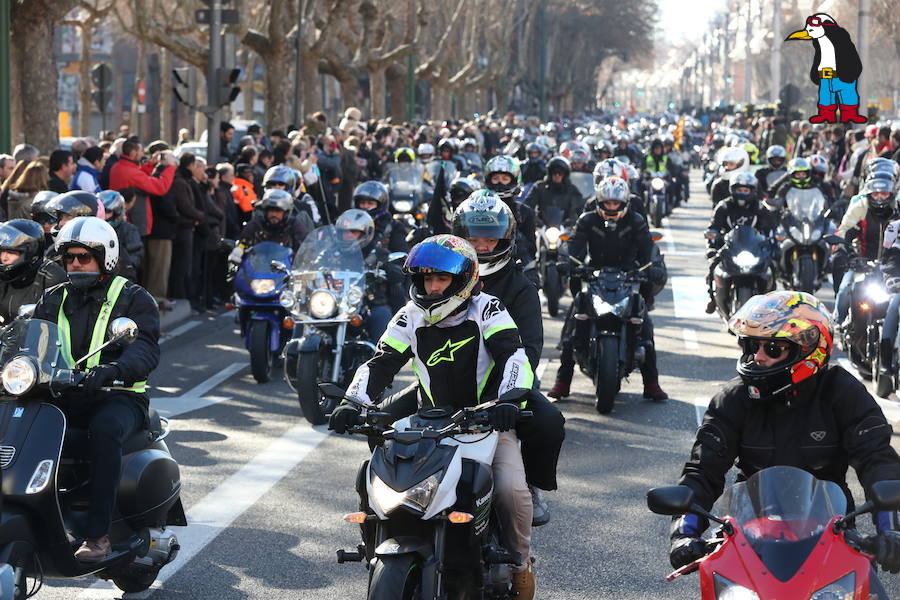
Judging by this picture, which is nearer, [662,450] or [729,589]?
[729,589]

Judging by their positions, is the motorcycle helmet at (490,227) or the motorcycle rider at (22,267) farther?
the motorcycle rider at (22,267)

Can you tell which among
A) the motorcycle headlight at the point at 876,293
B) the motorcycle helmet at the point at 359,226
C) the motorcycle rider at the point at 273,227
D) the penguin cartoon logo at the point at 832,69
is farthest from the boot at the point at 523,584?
the penguin cartoon logo at the point at 832,69

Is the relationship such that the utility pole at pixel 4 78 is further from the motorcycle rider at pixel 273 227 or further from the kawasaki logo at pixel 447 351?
the kawasaki logo at pixel 447 351

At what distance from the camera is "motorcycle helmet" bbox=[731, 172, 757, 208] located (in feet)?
51.6

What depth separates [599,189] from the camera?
12625 mm

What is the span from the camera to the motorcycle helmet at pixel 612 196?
12.6 m

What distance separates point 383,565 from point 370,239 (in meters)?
7.44

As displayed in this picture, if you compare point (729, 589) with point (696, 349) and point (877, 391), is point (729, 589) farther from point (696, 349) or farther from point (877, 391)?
point (696, 349)

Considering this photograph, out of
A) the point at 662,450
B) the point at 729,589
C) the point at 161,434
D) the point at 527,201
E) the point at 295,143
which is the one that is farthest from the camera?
the point at 295,143

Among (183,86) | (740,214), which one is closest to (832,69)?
(183,86)

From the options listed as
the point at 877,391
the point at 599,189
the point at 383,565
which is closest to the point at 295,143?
the point at 599,189

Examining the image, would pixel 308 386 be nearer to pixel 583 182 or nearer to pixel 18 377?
pixel 18 377

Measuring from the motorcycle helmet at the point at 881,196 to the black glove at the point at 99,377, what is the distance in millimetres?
8337

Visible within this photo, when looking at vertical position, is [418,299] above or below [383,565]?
above
